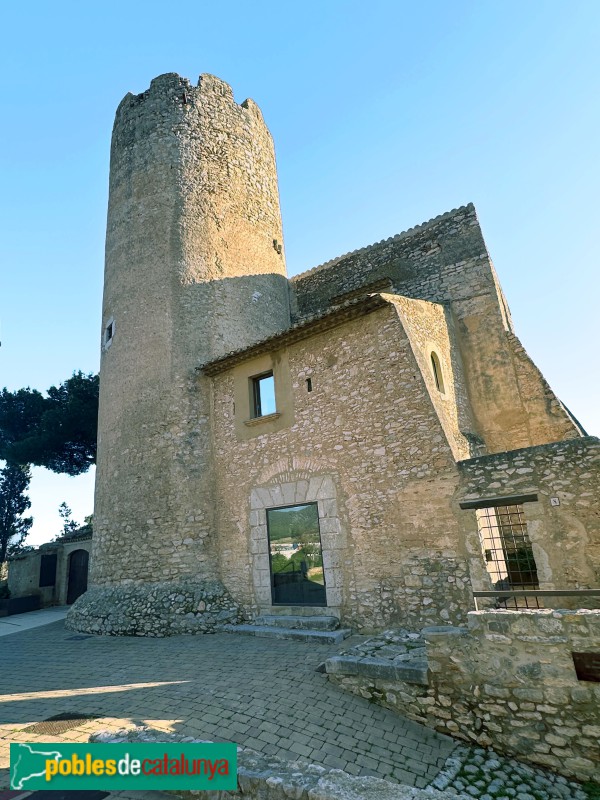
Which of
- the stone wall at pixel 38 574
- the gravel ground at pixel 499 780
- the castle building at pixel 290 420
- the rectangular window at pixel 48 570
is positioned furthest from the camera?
the rectangular window at pixel 48 570

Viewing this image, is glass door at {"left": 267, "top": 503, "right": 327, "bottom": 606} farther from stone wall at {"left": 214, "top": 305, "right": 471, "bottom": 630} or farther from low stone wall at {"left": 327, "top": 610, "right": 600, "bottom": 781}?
low stone wall at {"left": 327, "top": 610, "right": 600, "bottom": 781}

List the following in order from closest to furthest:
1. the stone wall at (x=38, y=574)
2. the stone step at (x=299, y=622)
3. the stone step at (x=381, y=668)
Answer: the stone step at (x=381, y=668) < the stone step at (x=299, y=622) < the stone wall at (x=38, y=574)

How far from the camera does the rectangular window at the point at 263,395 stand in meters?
10.7

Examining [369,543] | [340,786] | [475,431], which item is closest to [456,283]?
[475,431]

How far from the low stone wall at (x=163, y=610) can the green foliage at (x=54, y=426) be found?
11.2 metres

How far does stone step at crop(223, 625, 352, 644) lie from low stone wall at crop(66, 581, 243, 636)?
18.8 inches

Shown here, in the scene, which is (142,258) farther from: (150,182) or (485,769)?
(485,769)

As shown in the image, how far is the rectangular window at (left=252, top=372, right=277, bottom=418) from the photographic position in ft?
34.9

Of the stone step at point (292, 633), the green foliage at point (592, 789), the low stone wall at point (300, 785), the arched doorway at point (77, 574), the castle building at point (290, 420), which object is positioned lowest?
the green foliage at point (592, 789)

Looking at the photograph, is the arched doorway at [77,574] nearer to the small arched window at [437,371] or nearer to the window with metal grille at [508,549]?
the small arched window at [437,371]

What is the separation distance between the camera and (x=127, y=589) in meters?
10.6

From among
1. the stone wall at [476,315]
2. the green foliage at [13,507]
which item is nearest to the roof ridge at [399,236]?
the stone wall at [476,315]

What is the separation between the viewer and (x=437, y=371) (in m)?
9.58

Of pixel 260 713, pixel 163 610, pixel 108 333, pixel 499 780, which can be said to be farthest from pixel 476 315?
pixel 108 333
